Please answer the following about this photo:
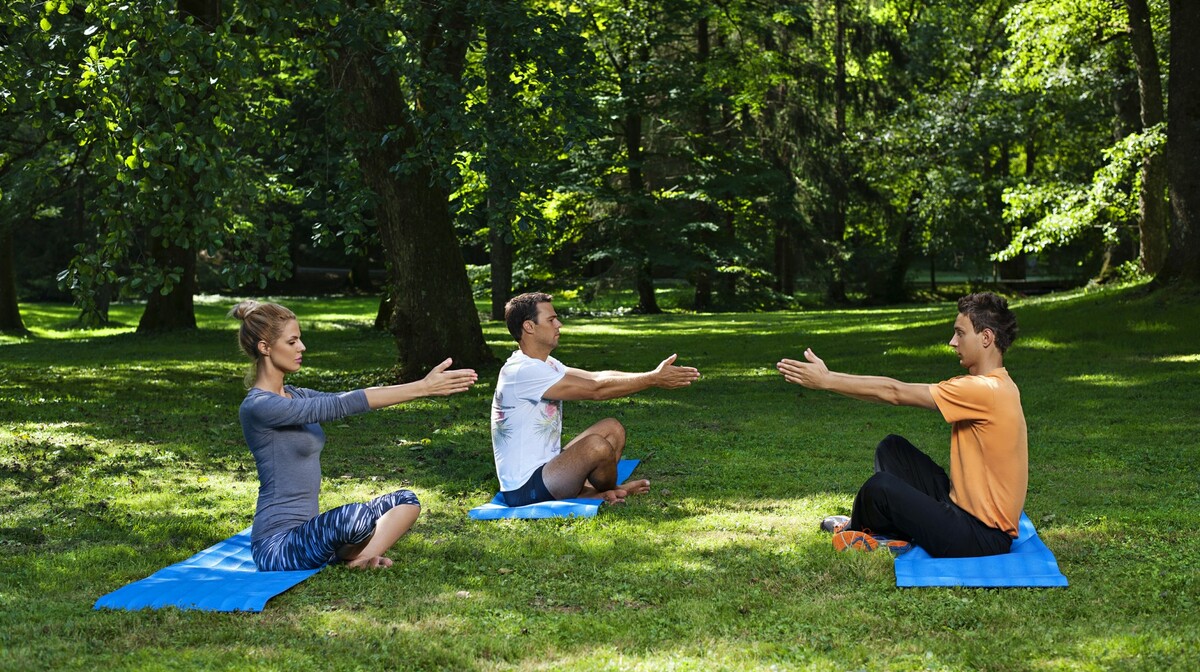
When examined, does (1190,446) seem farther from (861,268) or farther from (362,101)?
(861,268)

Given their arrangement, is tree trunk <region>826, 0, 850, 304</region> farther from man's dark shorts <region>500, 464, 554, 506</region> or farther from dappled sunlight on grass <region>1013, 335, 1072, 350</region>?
man's dark shorts <region>500, 464, 554, 506</region>

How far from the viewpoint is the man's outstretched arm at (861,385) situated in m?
6.04

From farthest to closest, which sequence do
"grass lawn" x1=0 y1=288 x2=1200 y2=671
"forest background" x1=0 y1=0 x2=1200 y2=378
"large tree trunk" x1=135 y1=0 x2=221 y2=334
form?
"large tree trunk" x1=135 y1=0 x2=221 y2=334, "forest background" x1=0 y1=0 x2=1200 y2=378, "grass lawn" x1=0 y1=288 x2=1200 y2=671

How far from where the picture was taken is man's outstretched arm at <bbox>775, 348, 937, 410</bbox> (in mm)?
6039

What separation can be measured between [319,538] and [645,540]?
6.63 ft

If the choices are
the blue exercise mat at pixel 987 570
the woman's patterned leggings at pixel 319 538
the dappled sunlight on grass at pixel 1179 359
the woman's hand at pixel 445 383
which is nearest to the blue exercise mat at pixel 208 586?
the woman's patterned leggings at pixel 319 538

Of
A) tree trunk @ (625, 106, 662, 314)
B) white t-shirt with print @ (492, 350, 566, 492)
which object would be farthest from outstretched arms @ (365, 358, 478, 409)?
tree trunk @ (625, 106, 662, 314)

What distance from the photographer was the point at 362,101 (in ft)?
47.3

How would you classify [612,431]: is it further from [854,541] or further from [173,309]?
[173,309]

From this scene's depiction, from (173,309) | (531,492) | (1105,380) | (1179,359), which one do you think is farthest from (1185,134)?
(173,309)

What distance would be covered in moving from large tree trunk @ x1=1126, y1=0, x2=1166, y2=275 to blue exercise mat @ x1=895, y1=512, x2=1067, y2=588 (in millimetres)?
17250

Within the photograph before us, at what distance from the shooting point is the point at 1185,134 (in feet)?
56.0

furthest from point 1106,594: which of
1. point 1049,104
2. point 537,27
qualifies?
point 1049,104

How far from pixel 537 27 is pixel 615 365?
6781mm
